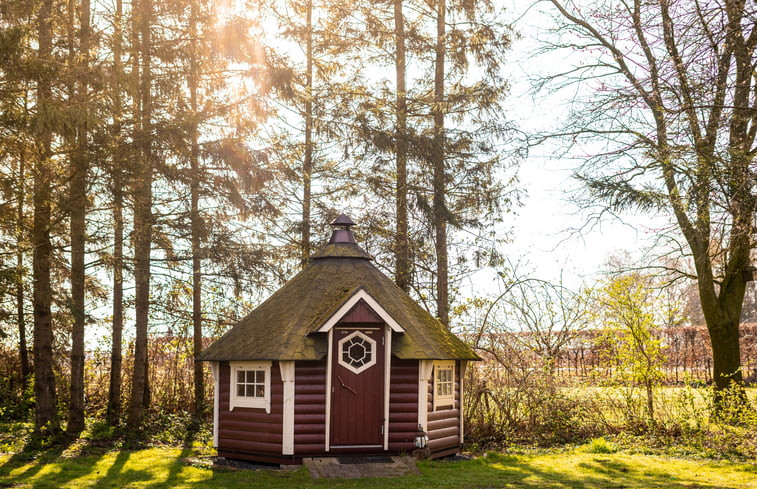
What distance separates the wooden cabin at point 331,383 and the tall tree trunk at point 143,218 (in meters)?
3.29

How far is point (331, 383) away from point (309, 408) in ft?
1.84

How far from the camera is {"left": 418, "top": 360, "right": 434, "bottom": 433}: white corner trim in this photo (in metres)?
12.2

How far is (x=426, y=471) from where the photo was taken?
1118 cm

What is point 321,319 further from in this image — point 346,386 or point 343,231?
point 343,231

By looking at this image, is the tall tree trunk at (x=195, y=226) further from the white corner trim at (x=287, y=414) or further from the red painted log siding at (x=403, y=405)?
the red painted log siding at (x=403, y=405)

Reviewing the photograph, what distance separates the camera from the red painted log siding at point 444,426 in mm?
12508

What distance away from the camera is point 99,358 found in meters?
18.0

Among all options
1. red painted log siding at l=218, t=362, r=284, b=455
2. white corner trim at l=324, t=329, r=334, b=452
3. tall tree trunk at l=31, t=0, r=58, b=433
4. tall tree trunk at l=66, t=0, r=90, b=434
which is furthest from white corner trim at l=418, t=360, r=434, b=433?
tall tree trunk at l=31, t=0, r=58, b=433

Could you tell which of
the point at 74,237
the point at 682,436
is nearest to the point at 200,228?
the point at 74,237

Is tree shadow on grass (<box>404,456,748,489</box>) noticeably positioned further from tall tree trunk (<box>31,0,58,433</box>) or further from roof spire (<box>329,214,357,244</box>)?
tall tree trunk (<box>31,0,58,433</box>)

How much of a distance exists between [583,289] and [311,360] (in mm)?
7215

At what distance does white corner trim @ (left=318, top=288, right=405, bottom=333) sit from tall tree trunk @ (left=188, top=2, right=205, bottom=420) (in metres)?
4.67

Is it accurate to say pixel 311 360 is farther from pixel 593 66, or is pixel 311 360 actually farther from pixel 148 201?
pixel 593 66

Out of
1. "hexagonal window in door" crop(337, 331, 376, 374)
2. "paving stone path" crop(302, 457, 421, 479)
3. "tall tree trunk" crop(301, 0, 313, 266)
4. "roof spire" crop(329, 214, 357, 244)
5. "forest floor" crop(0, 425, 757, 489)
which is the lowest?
"forest floor" crop(0, 425, 757, 489)
